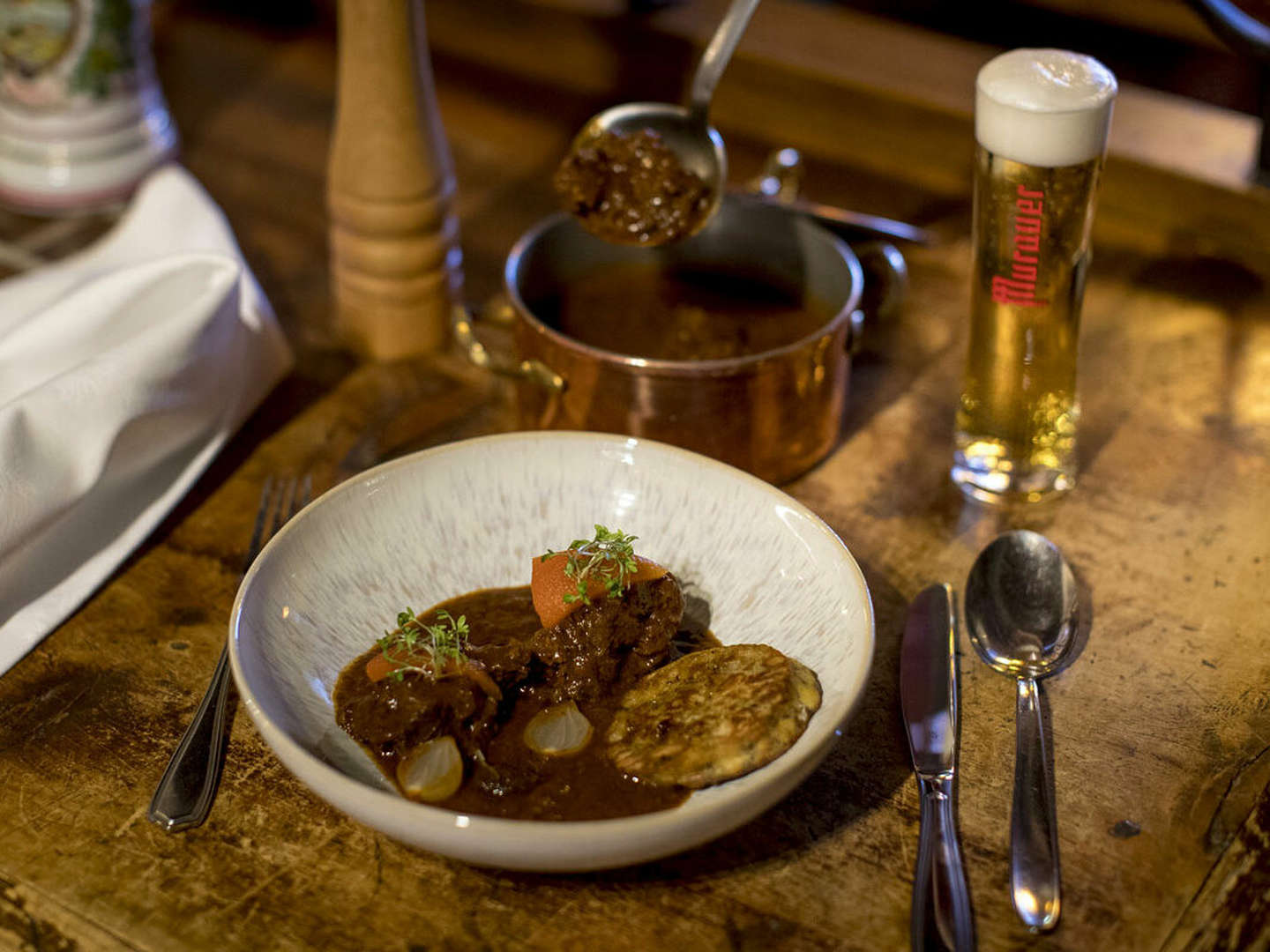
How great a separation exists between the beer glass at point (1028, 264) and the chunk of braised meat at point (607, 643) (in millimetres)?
401

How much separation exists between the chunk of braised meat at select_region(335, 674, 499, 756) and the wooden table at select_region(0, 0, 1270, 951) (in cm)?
7

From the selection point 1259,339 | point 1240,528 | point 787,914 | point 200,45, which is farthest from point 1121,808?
point 200,45

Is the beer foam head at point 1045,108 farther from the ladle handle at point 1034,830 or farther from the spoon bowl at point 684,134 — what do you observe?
the ladle handle at point 1034,830

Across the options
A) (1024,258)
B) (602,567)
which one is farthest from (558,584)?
(1024,258)

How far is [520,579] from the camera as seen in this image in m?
1.06

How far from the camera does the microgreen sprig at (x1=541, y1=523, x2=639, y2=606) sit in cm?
92

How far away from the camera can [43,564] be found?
1.10m

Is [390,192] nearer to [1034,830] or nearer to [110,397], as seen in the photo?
[110,397]

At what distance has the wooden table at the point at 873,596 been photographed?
2.70 ft

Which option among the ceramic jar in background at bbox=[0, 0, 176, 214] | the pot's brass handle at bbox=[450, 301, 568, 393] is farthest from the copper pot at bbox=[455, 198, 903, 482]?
the ceramic jar in background at bbox=[0, 0, 176, 214]

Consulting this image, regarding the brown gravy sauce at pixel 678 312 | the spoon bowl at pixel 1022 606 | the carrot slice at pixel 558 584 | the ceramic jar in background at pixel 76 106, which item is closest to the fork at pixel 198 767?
the carrot slice at pixel 558 584

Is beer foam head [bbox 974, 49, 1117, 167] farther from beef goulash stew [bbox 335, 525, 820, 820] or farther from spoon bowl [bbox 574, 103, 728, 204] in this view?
beef goulash stew [bbox 335, 525, 820, 820]

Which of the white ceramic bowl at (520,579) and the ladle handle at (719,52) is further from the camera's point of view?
the ladle handle at (719,52)

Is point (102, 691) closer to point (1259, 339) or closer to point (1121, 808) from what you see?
point (1121, 808)
